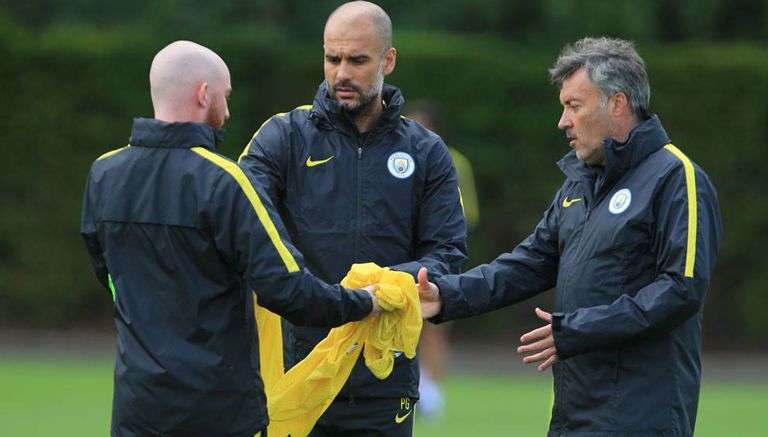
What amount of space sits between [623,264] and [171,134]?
1958 mm

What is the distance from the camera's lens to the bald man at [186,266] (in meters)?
5.53

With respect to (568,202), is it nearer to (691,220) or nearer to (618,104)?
(618,104)

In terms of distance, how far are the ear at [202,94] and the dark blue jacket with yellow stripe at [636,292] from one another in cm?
172

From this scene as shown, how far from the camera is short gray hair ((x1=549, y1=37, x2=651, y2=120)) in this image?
6.13 metres

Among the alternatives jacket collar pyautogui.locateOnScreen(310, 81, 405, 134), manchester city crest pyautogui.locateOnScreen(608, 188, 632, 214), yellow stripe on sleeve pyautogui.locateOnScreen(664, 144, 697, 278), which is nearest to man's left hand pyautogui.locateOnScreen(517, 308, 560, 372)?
manchester city crest pyautogui.locateOnScreen(608, 188, 632, 214)

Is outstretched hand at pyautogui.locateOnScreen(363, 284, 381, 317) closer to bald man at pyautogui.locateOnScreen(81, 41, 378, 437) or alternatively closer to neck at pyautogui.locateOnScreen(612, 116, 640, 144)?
bald man at pyautogui.locateOnScreen(81, 41, 378, 437)

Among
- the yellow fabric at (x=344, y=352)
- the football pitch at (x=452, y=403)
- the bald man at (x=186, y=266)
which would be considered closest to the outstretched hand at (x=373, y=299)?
the yellow fabric at (x=344, y=352)

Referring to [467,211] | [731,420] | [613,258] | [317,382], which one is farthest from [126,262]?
[467,211]

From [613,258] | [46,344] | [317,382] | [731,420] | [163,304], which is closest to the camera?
[163,304]

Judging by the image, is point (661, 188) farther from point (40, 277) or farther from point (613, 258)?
point (40, 277)

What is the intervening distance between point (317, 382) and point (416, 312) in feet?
1.81

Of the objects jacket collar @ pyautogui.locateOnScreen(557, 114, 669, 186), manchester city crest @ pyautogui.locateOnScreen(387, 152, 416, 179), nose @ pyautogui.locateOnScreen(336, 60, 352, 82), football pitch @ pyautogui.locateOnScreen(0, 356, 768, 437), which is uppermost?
nose @ pyautogui.locateOnScreen(336, 60, 352, 82)

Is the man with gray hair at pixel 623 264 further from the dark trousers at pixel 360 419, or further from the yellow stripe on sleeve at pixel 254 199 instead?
the yellow stripe on sleeve at pixel 254 199

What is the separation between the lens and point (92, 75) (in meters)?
18.1
